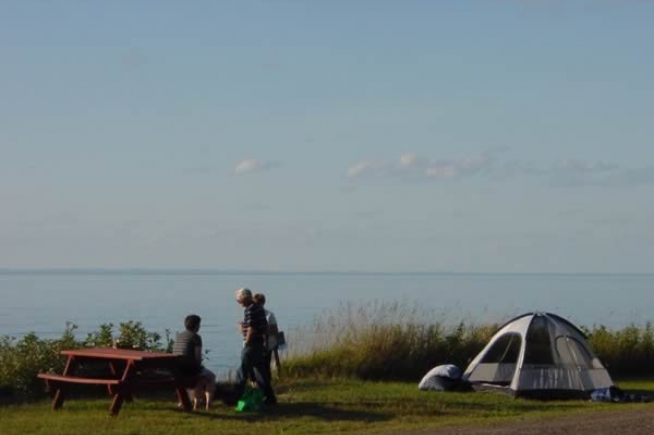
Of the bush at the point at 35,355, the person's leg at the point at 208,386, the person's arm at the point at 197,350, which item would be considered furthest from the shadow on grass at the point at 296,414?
the bush at the point at 35,355

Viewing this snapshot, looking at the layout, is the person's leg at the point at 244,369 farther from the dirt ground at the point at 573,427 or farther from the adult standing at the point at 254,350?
the dirt ground at the point at 573,427

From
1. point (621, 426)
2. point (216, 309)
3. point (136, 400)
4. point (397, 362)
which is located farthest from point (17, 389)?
point (216, 309)

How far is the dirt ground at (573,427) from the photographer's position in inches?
503

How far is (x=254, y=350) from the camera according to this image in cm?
1517

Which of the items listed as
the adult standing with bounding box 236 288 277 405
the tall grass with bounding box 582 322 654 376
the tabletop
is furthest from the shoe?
the tall grass with bounding box 582 322 654 376

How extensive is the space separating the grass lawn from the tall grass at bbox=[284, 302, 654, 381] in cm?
258

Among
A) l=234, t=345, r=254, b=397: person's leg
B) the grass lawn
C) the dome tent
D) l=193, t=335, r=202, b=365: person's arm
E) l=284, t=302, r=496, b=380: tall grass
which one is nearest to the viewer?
the grass lawn

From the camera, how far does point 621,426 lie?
1322cm

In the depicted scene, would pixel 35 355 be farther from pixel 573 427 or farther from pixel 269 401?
pixel 573 427

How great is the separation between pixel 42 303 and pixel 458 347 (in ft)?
138

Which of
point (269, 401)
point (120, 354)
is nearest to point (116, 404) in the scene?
point (120, 354)

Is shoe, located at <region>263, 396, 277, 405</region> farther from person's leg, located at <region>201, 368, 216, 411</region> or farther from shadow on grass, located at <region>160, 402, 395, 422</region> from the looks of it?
person's leg, located at <region>201, 368, 216, 411</region>

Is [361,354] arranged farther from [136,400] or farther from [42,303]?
[42,303]

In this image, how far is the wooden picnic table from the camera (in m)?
14.4
